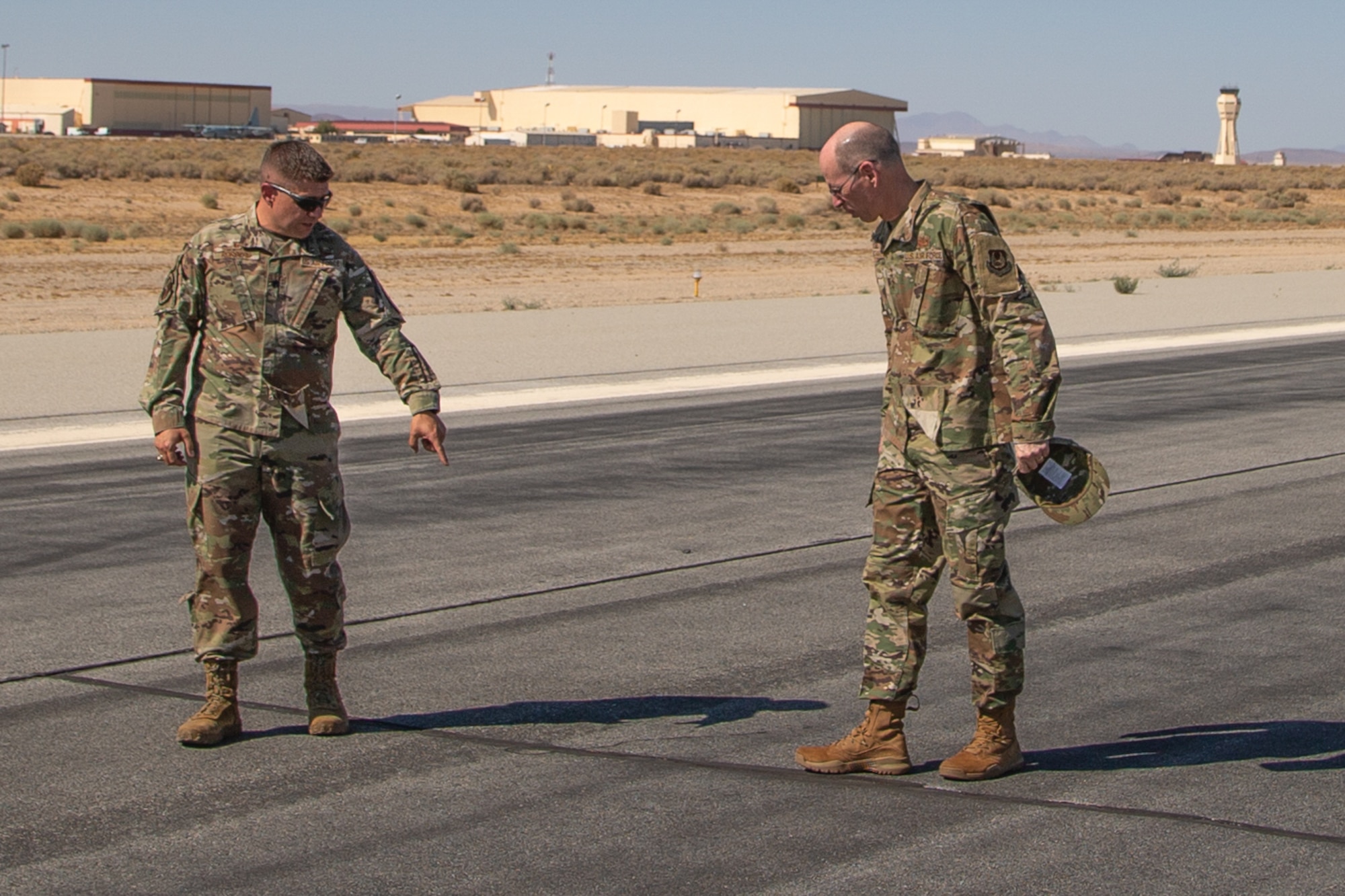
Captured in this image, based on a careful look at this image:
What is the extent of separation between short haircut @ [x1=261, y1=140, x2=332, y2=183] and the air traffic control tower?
161599mm

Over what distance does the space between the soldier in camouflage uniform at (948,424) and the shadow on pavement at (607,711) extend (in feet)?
2.69

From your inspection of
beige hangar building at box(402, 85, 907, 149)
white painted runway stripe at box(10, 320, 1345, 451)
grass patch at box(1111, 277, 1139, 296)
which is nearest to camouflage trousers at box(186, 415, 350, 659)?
white painted runway stripe at box(10, 320, 1345, 451)

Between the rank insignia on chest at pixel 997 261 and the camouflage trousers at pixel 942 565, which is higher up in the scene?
the rank insignia on chest at pixel 997 261

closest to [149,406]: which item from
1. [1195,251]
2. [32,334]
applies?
[32,334]

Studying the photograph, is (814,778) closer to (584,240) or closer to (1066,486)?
(1066,486)

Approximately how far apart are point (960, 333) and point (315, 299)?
6.47ft

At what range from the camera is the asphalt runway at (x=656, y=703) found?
188 inches

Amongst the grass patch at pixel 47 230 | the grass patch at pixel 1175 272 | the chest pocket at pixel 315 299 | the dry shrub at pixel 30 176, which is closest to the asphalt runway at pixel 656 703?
the chest pocket at pixel 315 299

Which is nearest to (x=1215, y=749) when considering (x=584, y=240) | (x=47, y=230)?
(x=47, y=230)

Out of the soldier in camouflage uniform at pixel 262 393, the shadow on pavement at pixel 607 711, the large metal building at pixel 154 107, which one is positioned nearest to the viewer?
the soldier in camouflage uniform at pixel 262 393

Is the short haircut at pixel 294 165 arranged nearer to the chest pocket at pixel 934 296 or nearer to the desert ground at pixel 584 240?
the chest pocket at pixel 934 296

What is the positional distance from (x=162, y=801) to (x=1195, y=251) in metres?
46.0

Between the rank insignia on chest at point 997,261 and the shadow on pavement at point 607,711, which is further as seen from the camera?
the shadow on pavement at point 607,711

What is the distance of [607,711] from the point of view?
6.18 meters
